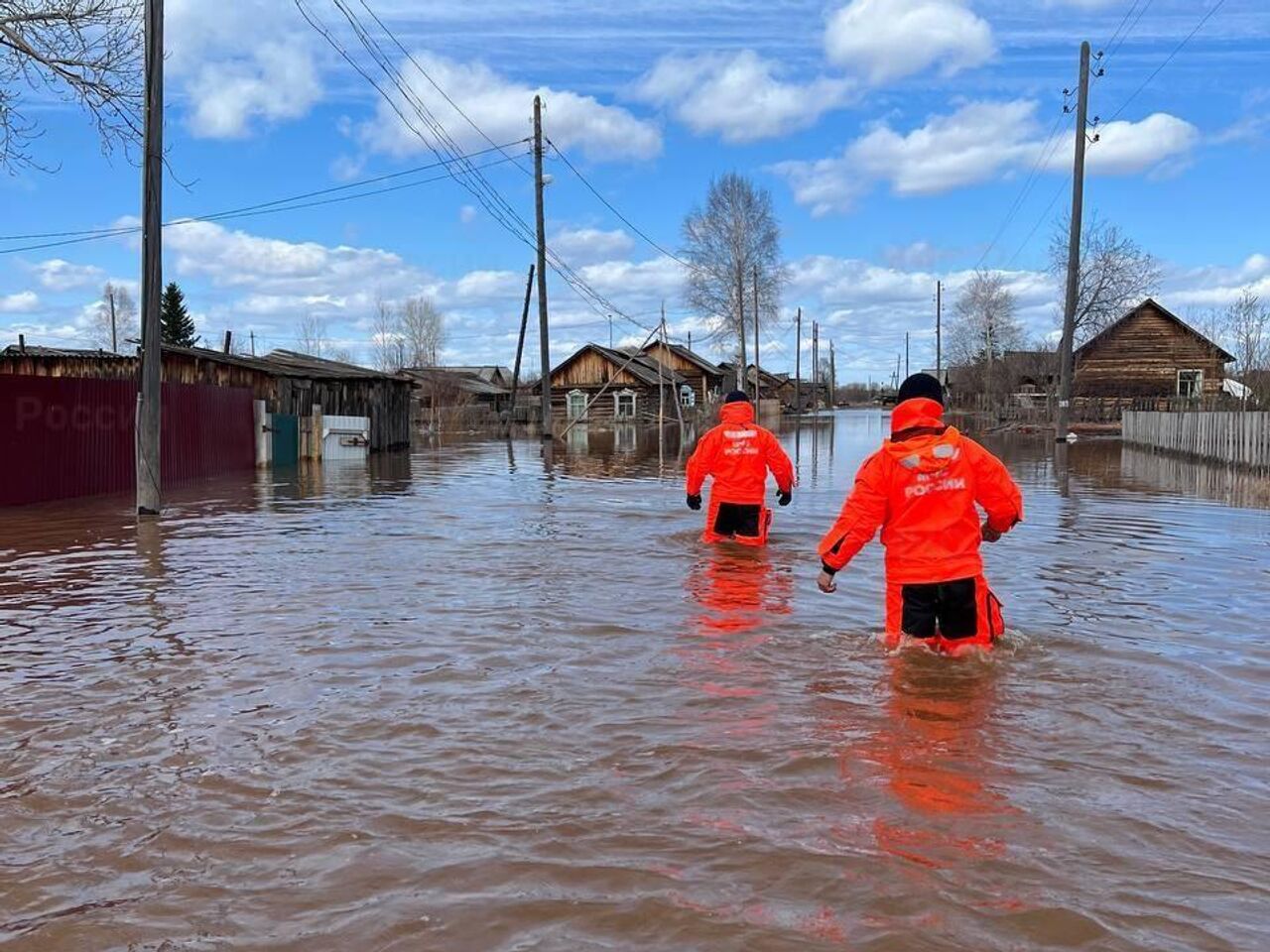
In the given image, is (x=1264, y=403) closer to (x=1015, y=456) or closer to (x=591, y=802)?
(x=1015, y=456)

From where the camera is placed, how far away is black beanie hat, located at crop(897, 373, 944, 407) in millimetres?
5520

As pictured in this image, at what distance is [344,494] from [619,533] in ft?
22.8

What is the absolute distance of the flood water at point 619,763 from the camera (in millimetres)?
3043

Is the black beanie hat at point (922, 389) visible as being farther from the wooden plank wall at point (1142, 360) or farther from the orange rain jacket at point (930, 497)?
the wooden plank wall at point (1142, 360)

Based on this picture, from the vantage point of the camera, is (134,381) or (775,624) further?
(134,381)

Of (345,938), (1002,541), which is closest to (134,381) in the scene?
(1002,541)

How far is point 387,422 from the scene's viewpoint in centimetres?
3150

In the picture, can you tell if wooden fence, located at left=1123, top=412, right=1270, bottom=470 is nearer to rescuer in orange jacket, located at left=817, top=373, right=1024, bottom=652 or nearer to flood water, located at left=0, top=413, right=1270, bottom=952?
flood water, located at left=0, top=413, right=1270, bottom=952

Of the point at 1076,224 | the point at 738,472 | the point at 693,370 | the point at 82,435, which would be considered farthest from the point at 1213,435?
the point at 693,370

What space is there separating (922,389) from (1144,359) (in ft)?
169

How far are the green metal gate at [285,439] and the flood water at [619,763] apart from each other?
1540cm

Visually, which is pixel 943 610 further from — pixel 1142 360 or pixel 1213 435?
pixel 1142 360

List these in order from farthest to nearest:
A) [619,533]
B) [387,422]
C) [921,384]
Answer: [387,422], [619,533], [921,384]

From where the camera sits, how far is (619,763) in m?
4.23
